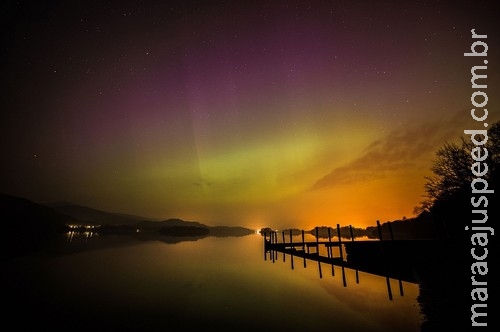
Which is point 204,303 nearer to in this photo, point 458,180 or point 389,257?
point 389,257

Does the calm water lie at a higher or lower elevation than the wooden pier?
lower

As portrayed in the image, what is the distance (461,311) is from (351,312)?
7281mm

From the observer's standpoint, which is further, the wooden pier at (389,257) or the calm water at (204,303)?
the wooden pier at (389,257)

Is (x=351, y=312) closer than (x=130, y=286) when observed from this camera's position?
Yes

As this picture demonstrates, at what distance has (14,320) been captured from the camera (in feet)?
55.1

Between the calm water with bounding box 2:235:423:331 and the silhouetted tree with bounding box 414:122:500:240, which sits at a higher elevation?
the silhouetted tree with bounding box 414:122:500:240

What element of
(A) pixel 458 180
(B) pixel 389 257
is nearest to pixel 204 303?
(B) pixel 389 257

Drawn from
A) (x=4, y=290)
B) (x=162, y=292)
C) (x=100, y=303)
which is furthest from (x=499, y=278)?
(x=4, y=290)

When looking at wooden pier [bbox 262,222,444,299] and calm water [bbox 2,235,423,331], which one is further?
wooden pier [bbox 262,222,444,299]

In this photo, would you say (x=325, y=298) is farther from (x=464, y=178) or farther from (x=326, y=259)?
(x=464, y=178)

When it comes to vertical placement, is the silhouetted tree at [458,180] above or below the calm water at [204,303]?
above

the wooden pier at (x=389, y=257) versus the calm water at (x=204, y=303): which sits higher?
the wooden pier at (x=389, y=257)

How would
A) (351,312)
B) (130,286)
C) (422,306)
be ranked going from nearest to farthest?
(422,306) → (351,312) → (130,286)

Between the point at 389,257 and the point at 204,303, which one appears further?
the point at 389,257
